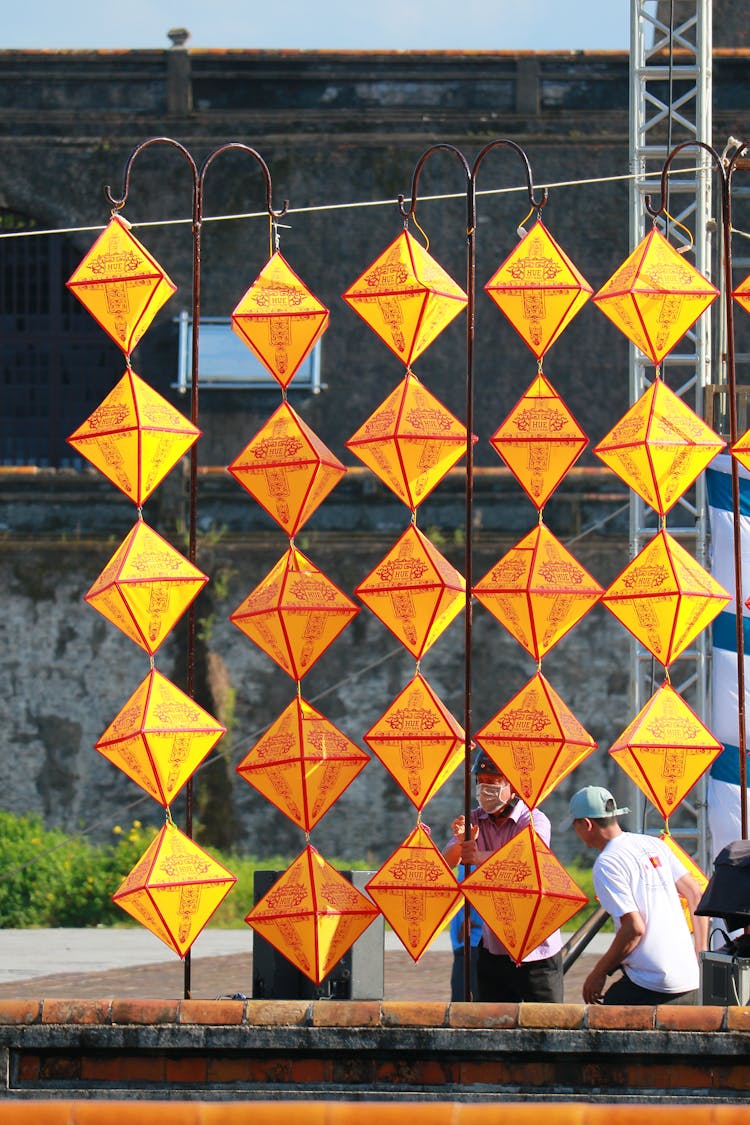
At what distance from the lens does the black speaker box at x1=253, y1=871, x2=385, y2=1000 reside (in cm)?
772

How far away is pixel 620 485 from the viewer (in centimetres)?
1630

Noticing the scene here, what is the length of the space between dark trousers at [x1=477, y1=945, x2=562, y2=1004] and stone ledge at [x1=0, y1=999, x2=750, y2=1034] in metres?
1.18

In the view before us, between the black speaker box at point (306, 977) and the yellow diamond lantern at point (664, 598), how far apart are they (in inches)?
63.3

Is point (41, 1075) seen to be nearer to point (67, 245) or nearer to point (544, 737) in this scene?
point (544, 737)

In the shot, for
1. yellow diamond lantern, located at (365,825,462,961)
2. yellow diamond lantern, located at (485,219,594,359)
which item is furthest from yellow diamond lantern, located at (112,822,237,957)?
yellow diamond lantern, located at (485,219,594,359)

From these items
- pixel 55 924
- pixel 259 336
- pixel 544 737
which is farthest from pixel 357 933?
pixel 55 924

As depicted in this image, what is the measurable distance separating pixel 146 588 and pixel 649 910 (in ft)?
7.79

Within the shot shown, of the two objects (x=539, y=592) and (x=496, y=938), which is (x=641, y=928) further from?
(x=539, y=592)

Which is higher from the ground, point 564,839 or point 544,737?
point 544,737

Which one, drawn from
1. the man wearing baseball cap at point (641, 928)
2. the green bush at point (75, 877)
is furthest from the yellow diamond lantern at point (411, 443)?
the green bush at point (75, 877)

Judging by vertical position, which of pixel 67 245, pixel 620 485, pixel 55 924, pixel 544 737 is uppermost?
pixel 67 245

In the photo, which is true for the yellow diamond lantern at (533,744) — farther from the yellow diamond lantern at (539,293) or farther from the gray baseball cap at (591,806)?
the yellow diamond lantern at (539,293)

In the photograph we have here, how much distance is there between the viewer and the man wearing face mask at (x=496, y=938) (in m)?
7.31

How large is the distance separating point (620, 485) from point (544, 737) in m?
9.18
